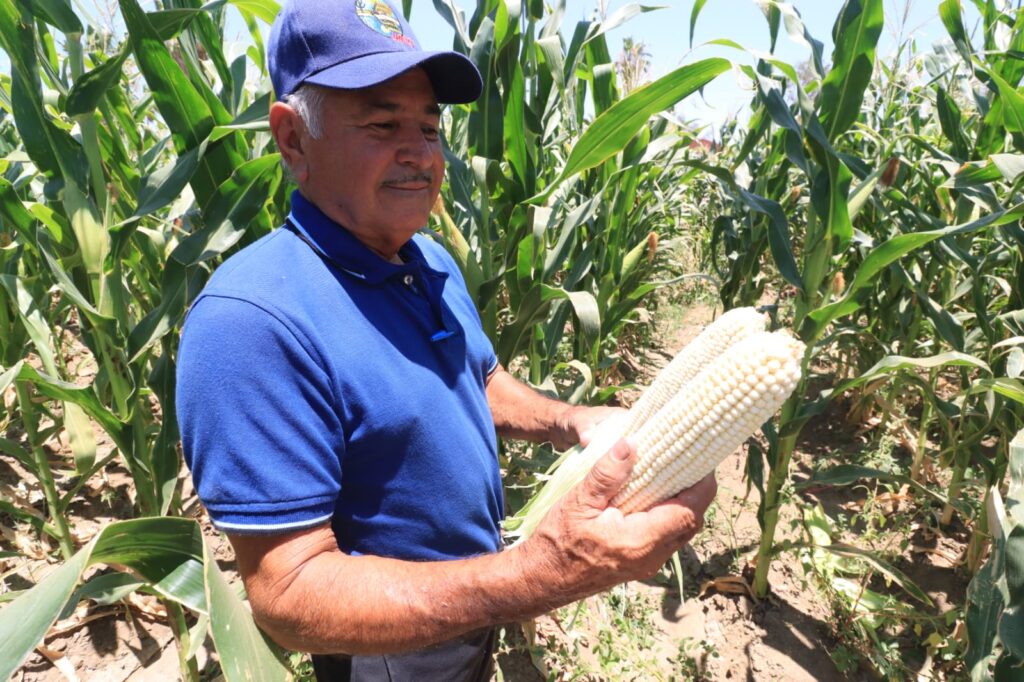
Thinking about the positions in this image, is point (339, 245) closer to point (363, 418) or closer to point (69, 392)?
point (363, 418)

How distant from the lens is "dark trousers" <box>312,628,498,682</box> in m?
1.43

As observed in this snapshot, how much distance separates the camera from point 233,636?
1.01 metres

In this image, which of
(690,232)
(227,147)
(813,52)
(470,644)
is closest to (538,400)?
(470,644)

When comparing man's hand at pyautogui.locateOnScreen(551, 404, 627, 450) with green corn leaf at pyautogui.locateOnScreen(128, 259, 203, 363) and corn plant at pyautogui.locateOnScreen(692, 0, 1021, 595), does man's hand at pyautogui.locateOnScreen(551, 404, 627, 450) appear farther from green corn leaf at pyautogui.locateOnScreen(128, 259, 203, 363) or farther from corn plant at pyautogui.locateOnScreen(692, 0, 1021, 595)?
green corn leaf at pyautogui.locateOnScreen(128, 259, 203, 363)

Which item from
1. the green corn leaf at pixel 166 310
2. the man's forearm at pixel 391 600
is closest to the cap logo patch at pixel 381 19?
the green corn leaf at pixel 166 310

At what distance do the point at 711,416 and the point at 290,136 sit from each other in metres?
1.10

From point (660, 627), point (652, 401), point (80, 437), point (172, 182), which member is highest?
point (172, 182)

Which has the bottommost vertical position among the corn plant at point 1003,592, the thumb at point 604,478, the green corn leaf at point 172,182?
the corn plant at point 1003,592

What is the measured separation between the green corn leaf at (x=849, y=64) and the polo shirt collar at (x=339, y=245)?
5.66 feet

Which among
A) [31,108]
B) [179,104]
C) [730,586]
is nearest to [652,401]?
[179,104]

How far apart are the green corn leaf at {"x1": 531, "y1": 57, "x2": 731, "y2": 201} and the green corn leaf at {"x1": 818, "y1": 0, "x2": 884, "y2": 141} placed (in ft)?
1.74

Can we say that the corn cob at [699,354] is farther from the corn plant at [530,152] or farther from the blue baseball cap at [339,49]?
the blue baseball cap at [339,49]

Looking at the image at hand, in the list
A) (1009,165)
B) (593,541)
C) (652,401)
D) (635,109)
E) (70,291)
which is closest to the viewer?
(593,541)

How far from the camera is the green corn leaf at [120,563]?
0.83 metres
